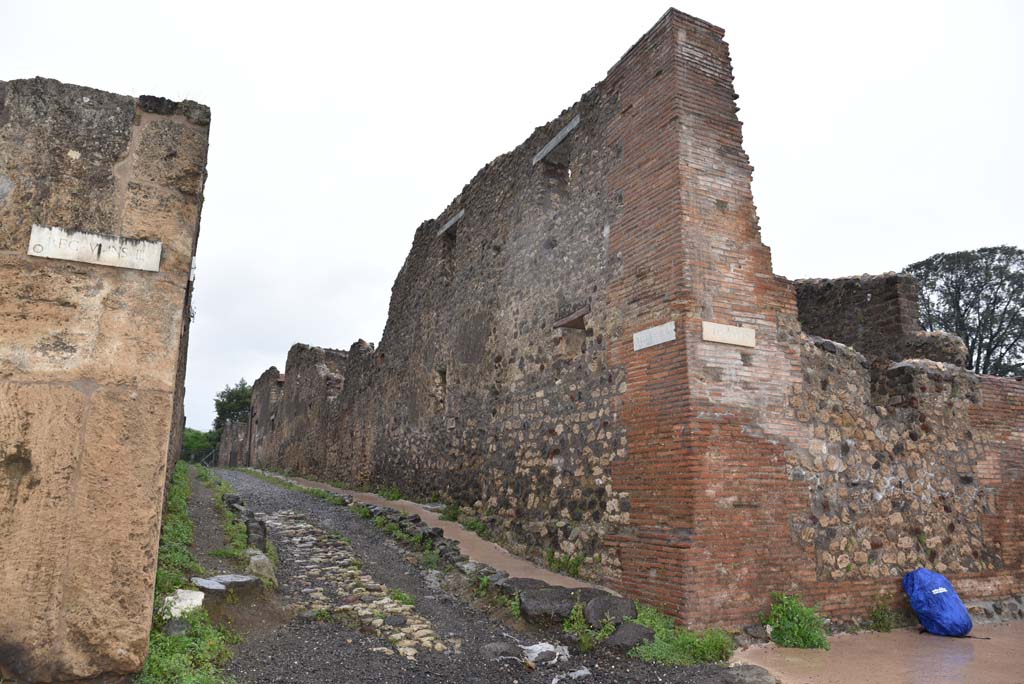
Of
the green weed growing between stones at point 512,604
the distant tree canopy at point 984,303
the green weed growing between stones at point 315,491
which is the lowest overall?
the green weed growing between stones at point 512,604

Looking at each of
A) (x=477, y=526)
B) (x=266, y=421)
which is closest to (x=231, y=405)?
(x=266, y=421)

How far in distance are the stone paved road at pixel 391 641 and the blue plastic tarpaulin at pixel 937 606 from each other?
2.72m

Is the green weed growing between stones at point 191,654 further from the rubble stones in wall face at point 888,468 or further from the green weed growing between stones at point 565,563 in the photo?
the rubble stones in wall face at point 888,468

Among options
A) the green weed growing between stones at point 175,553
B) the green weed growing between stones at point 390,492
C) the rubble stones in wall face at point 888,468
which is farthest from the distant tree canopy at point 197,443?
the rubble stones in wall face at point 888,468

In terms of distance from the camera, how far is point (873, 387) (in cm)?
765

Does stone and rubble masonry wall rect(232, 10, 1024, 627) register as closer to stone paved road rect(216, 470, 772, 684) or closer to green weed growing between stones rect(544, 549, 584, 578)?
green weed growing between stones rect(544, 549, 584, 578)

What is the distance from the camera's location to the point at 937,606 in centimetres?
652

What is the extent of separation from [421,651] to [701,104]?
582 cm

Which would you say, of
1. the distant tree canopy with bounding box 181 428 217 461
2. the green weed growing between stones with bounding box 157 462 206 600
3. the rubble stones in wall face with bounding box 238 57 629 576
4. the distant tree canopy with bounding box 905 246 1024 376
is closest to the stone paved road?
the green weed growing between stones with bounding box 157 462 206 600

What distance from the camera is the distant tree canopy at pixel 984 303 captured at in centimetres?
3023

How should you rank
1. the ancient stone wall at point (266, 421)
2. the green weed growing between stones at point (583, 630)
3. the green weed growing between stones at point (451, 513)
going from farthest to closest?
the ancient stone wall at point (266, 421) < the green weed growing between stones at point (451, 513) < the green weed growing between stones at point (583, 630)

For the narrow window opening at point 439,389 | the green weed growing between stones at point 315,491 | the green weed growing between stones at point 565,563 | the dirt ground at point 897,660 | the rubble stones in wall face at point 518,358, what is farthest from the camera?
the green weed growing between stones at point 315,491

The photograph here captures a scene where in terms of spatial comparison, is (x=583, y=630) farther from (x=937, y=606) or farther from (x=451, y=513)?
(x=451, y=513)

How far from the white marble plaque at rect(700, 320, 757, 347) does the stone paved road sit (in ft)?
9.18
